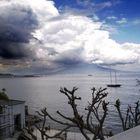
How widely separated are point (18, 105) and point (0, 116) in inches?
170

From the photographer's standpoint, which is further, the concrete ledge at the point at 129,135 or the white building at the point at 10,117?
the white building at the point at 10,117

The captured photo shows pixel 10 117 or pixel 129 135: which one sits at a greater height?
pixel 129 135

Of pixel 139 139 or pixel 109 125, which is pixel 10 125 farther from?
pixel 139 139

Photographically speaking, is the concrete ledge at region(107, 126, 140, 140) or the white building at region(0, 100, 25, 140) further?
the white building at region(0, 100, 25, 140)

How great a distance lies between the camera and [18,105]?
34.1 metres

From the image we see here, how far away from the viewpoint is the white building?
30.4 meters

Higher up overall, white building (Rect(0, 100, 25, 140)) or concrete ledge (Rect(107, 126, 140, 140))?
concrete ledge (Rect(107, 126, 140, 140))

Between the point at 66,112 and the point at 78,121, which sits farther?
the point at 66,112

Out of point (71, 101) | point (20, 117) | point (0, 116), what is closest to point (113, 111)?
point (20, 117)

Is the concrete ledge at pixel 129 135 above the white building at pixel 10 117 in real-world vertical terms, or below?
above

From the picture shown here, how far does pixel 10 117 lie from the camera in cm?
3167

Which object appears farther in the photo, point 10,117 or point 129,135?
point 10,117

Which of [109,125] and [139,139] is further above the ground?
[139,139]

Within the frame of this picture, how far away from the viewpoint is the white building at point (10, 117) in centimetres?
3036
